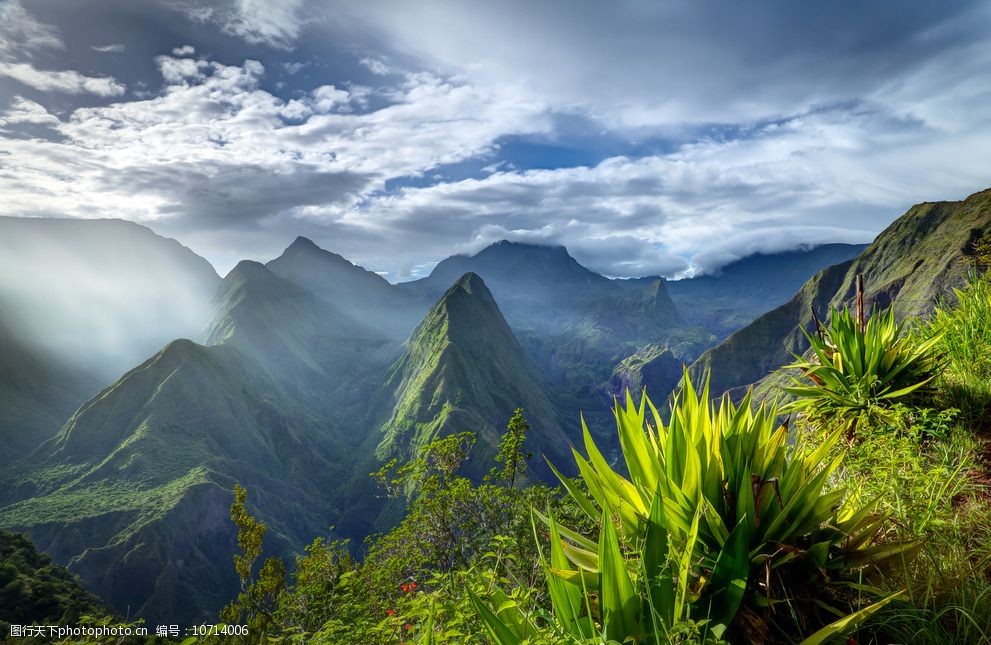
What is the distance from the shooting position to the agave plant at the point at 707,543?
2.21 m

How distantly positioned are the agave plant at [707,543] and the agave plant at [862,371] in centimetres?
284

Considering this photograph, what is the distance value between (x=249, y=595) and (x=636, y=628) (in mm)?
12158

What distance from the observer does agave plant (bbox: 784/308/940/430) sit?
5383mm

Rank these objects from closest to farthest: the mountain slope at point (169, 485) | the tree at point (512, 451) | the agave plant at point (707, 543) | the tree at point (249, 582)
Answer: the agave plant at point (707, 543)
the tree at point (249, 582)
the tree at point (512, 451)
the mountain slope at point (169, 485)

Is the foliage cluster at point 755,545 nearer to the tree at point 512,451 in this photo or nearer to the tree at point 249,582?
the tree at point 512,451

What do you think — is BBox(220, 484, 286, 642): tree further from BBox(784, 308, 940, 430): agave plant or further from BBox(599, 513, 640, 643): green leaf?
BBox(784, 308, 940, 430): agave plant

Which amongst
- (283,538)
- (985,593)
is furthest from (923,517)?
(283,538)

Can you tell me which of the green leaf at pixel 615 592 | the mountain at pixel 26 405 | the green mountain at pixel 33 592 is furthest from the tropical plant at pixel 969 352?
the mountain at pixel 26 405

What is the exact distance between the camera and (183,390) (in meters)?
157

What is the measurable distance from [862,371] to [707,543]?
4448 mm

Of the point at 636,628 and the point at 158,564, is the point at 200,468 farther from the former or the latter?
the point at 636,628

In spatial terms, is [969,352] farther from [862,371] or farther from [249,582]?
[249,582]

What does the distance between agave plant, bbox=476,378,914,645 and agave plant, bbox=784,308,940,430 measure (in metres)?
2.84

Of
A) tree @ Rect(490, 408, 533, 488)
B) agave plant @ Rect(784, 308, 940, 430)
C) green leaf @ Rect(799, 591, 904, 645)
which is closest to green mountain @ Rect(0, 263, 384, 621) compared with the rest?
tree @ Rect(490, 408, 533, 488)
